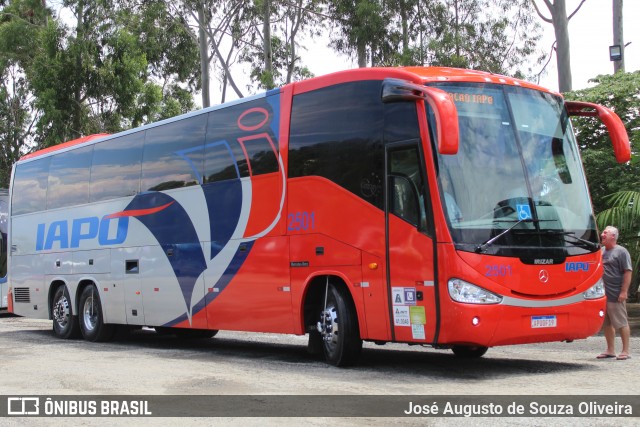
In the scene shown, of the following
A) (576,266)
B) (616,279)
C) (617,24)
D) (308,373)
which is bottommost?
(308,373)

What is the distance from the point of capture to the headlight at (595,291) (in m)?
10.7

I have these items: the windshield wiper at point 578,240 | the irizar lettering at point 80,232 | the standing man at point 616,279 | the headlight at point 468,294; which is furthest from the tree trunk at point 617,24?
the headlight at point 468,294

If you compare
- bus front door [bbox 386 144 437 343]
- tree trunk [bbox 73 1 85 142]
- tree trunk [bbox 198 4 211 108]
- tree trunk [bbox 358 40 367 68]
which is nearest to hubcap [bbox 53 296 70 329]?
bus front door [bbox 386 144 437 343]

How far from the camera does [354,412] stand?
8.01 meters

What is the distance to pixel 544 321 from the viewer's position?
10.2 meters

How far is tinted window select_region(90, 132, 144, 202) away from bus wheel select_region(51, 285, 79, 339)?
7.85 feet

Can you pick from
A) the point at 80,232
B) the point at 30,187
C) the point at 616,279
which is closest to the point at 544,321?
the point at 616,279

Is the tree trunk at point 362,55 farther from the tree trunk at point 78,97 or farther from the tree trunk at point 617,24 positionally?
the tree trunk at point 78,97

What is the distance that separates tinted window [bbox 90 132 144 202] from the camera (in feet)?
53.5

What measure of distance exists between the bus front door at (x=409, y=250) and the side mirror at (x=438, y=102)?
1.80ft

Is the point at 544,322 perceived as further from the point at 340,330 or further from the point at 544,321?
the point at 340,330

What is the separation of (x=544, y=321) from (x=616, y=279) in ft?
5.95

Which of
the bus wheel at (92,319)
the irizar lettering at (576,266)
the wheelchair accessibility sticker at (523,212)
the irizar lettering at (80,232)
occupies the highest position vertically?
the irizar lettering at (80,232)

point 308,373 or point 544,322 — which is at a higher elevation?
point 544,322
